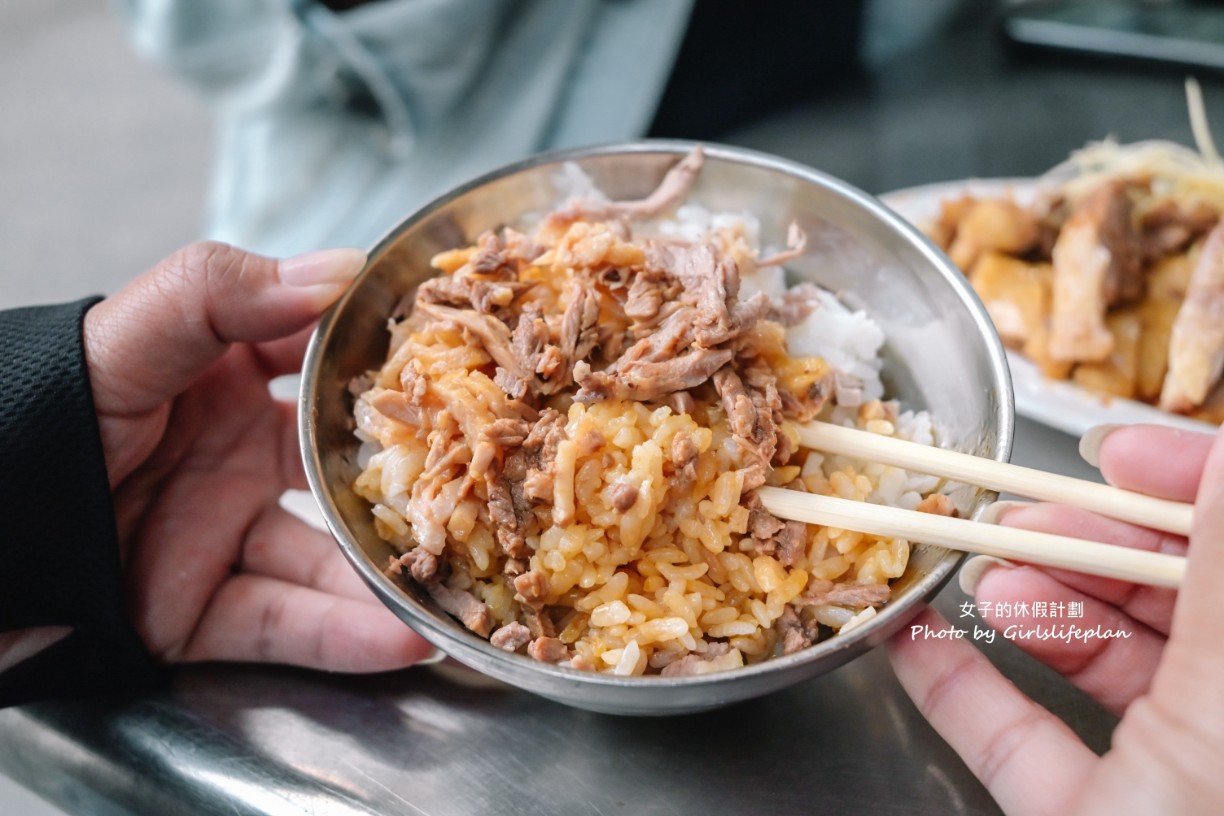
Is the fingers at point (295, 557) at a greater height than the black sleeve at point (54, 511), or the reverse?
the black sleeve at point (54, 511)

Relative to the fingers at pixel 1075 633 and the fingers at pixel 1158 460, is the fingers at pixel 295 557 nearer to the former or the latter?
the fingers at pixel 1075 633

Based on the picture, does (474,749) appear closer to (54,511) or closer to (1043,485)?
(54,511)

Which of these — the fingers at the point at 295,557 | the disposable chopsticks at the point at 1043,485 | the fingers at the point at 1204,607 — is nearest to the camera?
the fingers at the point at 1204,607

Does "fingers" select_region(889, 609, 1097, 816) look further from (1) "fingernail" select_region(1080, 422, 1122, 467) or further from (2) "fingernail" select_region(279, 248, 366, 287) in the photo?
(2) "fingernail" select_region(279, 248, 366, 287)

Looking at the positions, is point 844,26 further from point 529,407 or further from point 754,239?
point 529,407

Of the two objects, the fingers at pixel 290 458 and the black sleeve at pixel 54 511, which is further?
the fingers at pixel 290 458

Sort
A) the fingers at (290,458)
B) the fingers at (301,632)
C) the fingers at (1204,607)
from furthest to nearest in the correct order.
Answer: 1. the fingers at (290,458)
2. the fingers at (301,632)
3. the fingers at (1204,607)

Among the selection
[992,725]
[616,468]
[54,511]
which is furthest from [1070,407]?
[54,511]

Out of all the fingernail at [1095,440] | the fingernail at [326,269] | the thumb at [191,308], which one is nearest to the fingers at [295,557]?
the thumb at [191,308]

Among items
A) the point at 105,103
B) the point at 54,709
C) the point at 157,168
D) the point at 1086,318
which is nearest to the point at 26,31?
the point at 105,103
